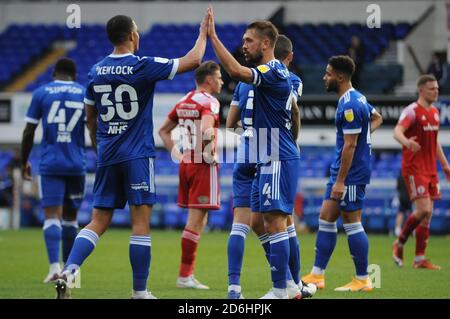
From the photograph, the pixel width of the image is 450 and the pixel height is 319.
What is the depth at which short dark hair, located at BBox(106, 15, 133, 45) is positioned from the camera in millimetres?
8023

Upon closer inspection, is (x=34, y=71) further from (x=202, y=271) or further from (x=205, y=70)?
(x=205, y=70)

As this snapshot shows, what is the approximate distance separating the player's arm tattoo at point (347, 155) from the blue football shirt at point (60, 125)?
3143mm

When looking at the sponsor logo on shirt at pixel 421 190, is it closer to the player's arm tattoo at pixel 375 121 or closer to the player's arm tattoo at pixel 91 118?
the player's arm tattoo at pixel 375 121

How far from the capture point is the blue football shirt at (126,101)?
7.98m

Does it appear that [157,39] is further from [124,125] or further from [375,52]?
[124,125]

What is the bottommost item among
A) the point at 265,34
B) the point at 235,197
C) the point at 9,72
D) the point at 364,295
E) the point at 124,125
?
the point at 364,295

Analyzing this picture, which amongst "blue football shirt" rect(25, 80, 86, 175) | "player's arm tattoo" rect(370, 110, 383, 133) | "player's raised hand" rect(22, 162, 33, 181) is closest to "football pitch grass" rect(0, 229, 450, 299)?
"player's raised hand" rect(22, 162, 33, 181)

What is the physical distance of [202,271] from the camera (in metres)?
12.2

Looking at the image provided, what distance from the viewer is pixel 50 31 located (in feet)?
101

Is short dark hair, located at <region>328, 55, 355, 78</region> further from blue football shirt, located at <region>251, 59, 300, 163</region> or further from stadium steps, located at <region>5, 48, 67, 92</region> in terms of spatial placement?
stadium steps, located at <region>5, 48, 67, 92</region>

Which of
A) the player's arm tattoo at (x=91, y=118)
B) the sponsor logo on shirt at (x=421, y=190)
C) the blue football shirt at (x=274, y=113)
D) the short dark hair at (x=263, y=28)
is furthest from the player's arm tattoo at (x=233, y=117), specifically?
the sponsor logo on shirt at (x=421, y=190)

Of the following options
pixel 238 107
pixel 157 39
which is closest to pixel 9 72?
pixel 157 39
